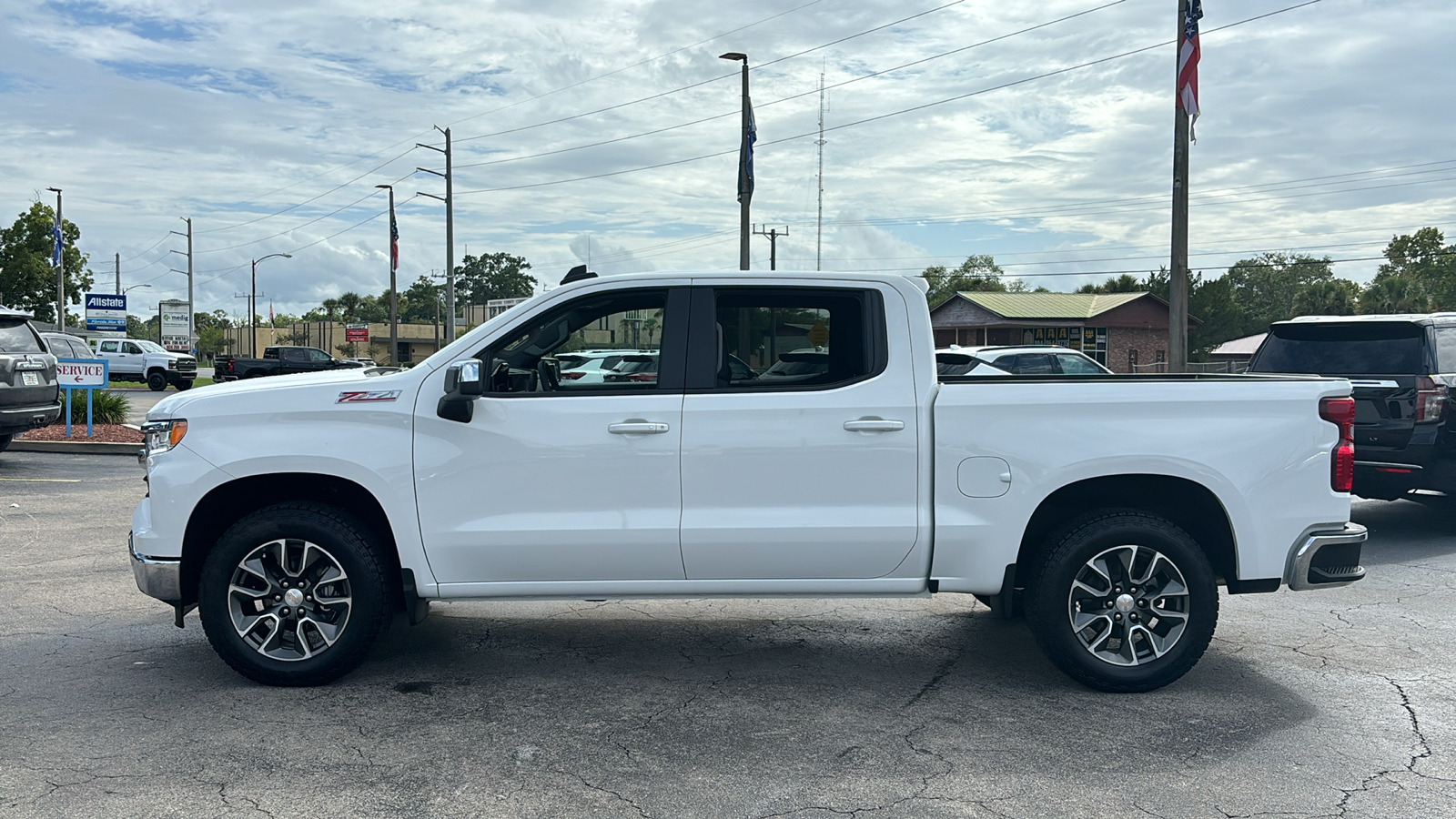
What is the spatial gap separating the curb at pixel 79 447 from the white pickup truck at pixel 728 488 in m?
12.5

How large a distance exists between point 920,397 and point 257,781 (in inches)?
122

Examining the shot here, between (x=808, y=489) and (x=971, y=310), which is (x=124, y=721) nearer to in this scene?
(x=808, y=489)

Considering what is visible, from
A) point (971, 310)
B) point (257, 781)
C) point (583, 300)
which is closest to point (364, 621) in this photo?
point (257, 781)

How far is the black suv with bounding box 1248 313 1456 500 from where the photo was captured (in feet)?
30.0

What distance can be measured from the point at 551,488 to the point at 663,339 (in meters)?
0.85

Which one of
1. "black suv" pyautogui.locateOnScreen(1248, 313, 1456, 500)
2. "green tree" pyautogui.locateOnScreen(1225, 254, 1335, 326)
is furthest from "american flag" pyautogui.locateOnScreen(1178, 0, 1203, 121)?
"green tree" pyautogui.locateOnScreen(1225, 254, 1335, 326)

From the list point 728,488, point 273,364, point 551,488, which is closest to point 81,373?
point 551,488

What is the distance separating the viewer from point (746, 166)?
84.4 feet

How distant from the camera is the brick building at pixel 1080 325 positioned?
6047cm

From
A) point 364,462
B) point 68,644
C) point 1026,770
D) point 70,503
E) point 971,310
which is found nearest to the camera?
point 1026,770

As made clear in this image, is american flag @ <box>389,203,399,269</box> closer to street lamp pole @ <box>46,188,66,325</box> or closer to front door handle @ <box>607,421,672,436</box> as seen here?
street lamp pole @ <box>46,188,66,325</box>

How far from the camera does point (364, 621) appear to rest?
520 centimetres

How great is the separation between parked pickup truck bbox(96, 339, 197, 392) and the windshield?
29.0 m

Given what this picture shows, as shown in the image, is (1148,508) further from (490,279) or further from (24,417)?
(490,279)
